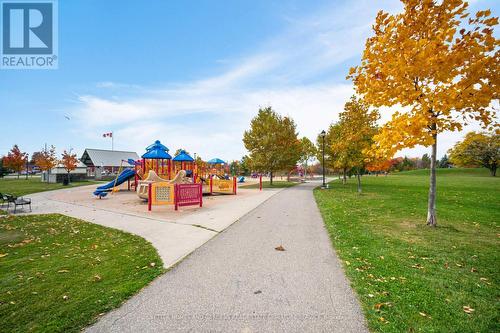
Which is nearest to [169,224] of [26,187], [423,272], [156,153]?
[423,272]

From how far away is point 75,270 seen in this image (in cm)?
460

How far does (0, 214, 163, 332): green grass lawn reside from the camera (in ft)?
10.3

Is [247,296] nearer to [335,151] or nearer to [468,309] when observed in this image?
[468,309]

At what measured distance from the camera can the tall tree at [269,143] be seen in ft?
91.1

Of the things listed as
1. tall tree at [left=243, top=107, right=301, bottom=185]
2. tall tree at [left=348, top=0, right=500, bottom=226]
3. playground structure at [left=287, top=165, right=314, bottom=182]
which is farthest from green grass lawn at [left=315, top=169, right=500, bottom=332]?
playground structure at [left=287, top=165, right=314, bottom=182]

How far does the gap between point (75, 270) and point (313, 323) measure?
4.63m

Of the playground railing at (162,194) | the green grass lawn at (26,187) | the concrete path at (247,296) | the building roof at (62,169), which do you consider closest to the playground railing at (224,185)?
the playground railing at (162,194)

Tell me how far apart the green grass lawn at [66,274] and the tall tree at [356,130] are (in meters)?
16.6

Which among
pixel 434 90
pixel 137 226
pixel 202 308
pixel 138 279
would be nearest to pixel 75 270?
pixel 138 279

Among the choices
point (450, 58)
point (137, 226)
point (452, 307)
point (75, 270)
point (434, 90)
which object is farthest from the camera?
point (137, 226)

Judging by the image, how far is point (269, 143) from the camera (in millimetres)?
27953

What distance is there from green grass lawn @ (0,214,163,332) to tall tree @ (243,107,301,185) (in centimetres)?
2134

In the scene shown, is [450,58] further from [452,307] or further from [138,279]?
[138,279]

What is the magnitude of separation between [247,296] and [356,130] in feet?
57.7
